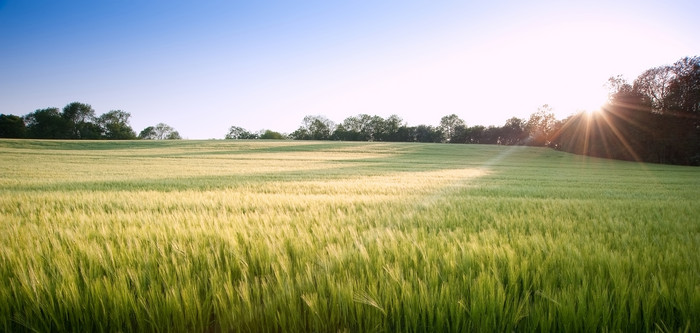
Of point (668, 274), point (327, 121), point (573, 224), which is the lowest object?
point (573, 224)

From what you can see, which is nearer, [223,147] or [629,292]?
[629,292]

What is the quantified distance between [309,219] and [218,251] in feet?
4.27

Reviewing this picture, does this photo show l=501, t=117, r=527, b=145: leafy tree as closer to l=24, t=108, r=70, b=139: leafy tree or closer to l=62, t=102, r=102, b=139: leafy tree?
l=62, t=102, r=102, b=139: leafy tree

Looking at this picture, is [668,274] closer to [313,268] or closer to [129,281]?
[313,268]

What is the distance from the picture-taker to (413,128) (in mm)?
106312

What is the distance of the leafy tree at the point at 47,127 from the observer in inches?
3081

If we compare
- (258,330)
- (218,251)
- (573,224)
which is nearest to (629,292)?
(258,330)

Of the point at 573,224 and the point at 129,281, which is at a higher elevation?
the point at 129,281

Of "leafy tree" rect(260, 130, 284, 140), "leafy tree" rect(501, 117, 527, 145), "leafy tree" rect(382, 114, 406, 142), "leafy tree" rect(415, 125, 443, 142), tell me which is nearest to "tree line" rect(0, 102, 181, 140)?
"leafy tree" rect(260, 130, 284, 140)

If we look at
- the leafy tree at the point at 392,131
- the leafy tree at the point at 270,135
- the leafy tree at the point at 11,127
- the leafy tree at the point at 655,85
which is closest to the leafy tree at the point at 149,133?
the leafy tree at the point at 11,127

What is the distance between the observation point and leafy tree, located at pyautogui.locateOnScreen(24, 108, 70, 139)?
78.2 m

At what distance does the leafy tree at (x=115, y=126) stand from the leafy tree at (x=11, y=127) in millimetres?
17473

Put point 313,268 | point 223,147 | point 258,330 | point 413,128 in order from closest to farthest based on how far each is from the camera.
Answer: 1. point 258,330
2. point 313,268
3. point 223,147
4. point 413,128

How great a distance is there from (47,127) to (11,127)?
22.0 feet
